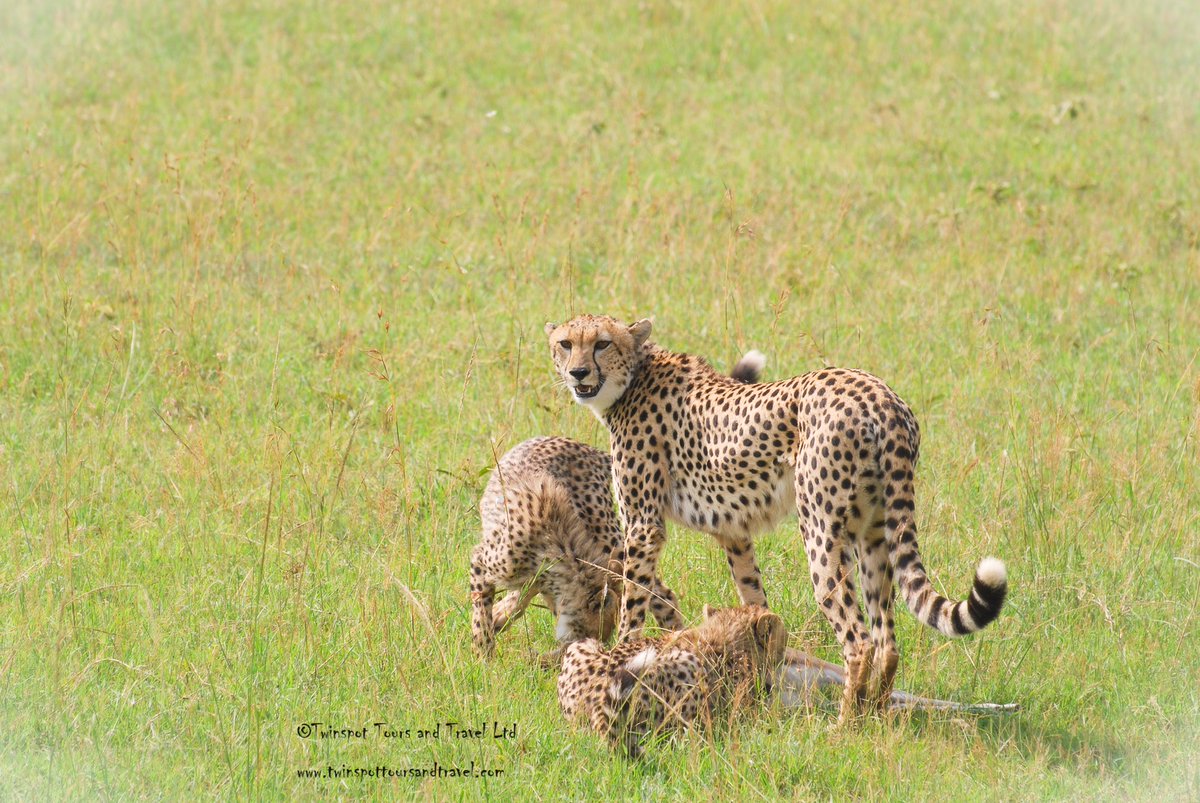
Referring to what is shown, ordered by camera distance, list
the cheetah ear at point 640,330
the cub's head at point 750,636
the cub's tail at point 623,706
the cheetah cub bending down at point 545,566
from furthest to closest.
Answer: the cheetah ear at point 640,330, the cheetah cub bending down at point 545,566, the cub's head at point 750,636, the cub's tail at point 623,706

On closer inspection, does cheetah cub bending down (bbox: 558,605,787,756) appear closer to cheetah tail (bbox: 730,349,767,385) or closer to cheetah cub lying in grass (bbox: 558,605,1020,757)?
cheetah cub lying in grass (bbox: 558,605,1020,757)

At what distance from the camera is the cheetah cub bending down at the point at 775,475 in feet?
14.6

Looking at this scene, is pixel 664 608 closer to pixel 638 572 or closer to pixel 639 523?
pixel 638 572

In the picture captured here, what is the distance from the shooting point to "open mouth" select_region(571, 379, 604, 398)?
17.7 feet

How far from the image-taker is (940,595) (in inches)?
171

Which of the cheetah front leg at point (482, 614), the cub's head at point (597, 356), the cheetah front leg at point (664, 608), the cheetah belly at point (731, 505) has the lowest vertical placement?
the cheetah front leg at point (482, 614)

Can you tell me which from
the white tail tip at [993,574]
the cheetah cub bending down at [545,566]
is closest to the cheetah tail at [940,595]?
the white tail tip at [993,574]

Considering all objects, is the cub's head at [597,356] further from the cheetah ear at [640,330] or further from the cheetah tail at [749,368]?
the cheetah tail at [749,368]

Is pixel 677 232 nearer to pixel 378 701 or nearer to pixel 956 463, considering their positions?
pixel 956 463

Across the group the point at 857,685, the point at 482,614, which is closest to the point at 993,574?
the point at 857,685

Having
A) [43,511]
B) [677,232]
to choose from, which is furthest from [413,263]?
[43,511]

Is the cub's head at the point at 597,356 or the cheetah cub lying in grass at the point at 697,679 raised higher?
the cub's head at the point at 597,356

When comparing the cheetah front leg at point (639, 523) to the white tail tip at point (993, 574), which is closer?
the white tail tip at point (993, 574)

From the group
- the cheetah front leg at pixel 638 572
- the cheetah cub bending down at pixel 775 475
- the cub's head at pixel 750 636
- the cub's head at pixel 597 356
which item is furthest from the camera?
the cub's head at pixel 597 356
